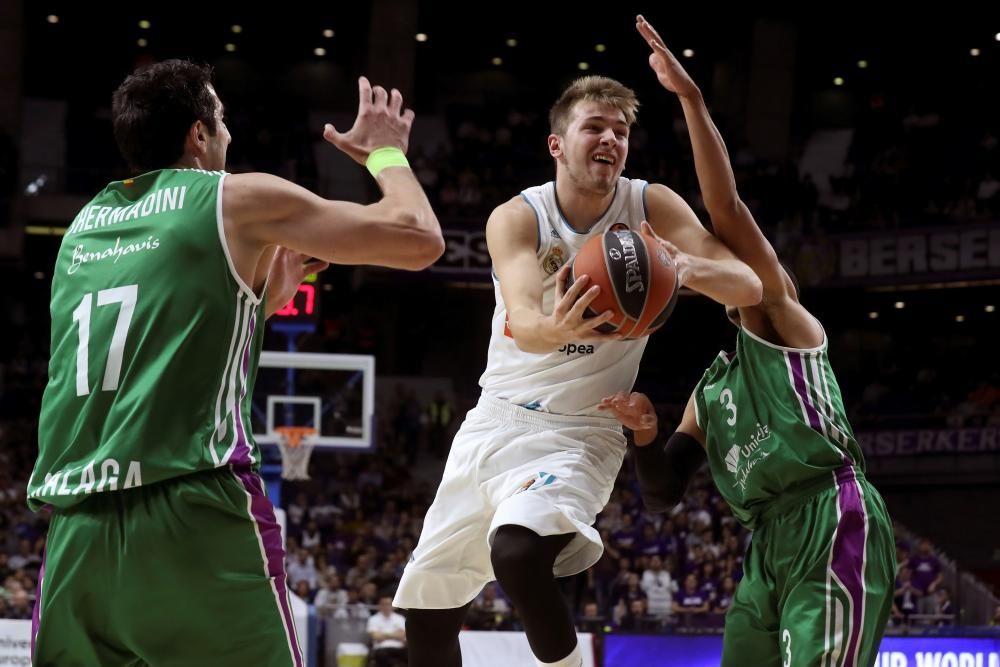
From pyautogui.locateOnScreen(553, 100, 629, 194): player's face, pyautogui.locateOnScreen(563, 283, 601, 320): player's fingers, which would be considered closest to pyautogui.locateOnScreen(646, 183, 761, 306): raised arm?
pyautogui.locateOnScreen(553, 100, 629, 194): player's face

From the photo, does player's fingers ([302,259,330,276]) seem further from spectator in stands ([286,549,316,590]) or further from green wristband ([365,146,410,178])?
spectator in stands ([286,549,316,590])

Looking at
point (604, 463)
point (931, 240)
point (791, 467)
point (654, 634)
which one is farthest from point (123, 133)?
point (931, 240)

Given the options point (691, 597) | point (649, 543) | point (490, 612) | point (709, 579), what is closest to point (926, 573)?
point (709, 579)

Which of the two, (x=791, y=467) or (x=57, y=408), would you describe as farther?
(x=791, y=467)

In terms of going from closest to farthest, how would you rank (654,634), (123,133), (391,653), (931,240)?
(123,133) → (654,634) → (391,653) → (931,240)

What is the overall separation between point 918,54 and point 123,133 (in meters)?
25.0

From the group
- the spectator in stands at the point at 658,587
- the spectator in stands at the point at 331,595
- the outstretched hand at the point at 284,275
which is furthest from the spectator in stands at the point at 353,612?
the outstretched hand at the point at 284,275

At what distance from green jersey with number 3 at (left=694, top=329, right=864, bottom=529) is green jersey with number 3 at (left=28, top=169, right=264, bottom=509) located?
6.86 ft

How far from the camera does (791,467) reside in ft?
15.0

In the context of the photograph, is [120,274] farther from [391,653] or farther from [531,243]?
[391,653]

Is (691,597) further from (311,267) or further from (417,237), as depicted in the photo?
(417,237)

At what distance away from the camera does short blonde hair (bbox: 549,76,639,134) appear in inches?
191

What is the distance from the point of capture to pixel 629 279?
13.7 ft

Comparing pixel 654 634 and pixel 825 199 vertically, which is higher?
pixel 825 199
